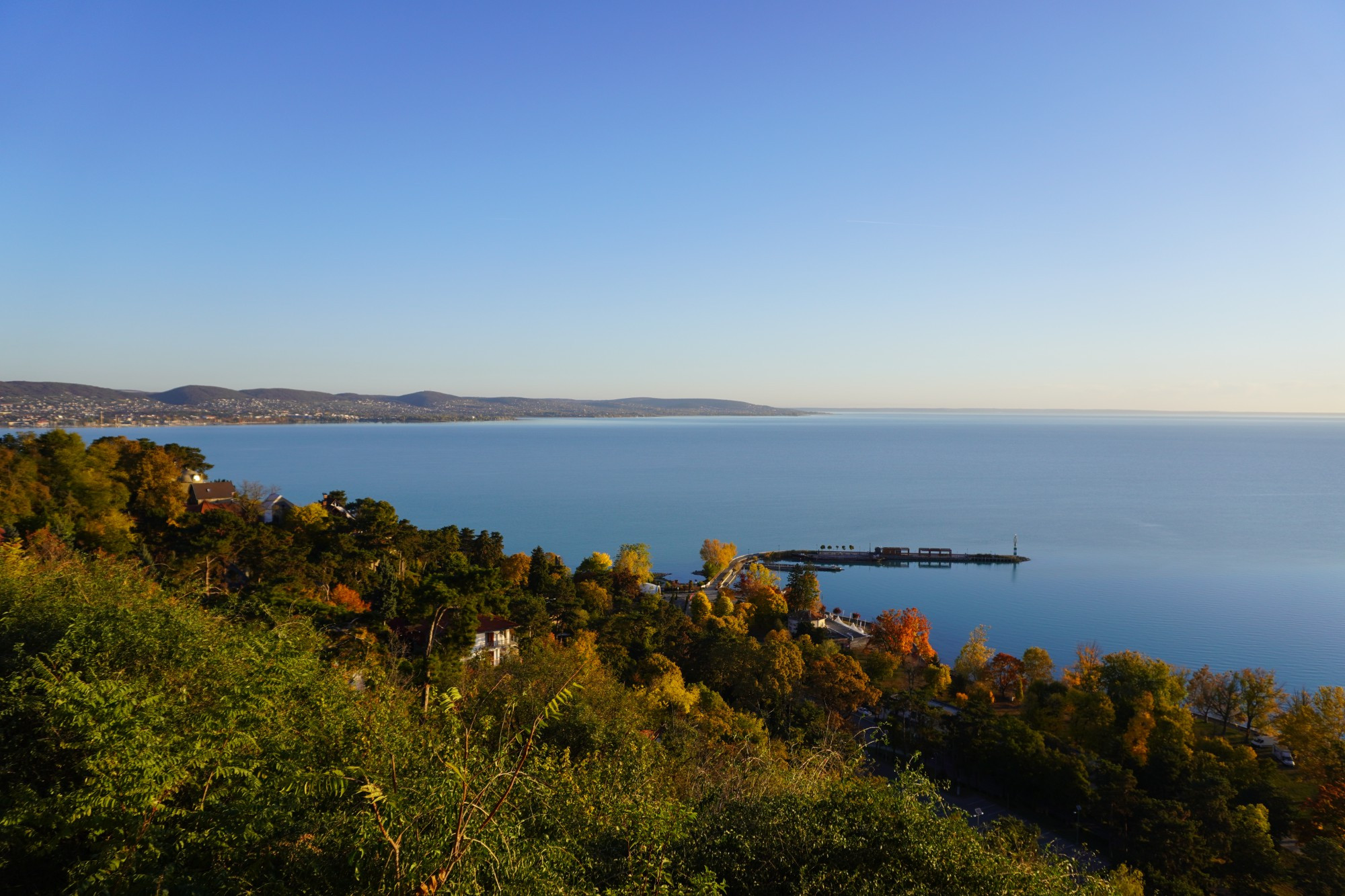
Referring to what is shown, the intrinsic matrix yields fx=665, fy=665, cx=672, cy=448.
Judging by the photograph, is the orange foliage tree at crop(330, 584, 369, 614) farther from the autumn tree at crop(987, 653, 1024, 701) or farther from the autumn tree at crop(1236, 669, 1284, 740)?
the autumn tree at crop(1236, 669, 1284, 740)

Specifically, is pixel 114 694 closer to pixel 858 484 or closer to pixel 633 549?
pixel 633 549

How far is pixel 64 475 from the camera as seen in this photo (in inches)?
850

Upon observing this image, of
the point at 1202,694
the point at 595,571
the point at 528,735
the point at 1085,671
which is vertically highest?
the point at 528,735

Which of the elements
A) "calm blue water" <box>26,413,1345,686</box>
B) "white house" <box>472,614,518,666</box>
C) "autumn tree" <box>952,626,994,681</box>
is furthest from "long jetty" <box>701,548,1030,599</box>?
"white house" <box>472,614,518,666</box>

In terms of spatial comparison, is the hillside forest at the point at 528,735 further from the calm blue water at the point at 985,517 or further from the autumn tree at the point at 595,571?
the calm blue water at the point at 985,517

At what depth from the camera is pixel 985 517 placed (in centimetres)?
5694

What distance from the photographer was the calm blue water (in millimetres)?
30547

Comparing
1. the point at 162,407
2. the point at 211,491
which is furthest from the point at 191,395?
the point at 211,491

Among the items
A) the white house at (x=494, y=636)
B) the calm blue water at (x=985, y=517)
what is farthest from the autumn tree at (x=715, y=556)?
the white house at (x=494, y=636)

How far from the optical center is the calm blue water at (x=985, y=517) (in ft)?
100

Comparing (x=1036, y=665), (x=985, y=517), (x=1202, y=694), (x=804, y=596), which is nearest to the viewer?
(x=1202, y=694)

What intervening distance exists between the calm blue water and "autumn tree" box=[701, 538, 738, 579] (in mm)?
2005

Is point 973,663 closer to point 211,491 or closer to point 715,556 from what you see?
point 715,556

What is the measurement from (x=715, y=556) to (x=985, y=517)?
30.4 meters
